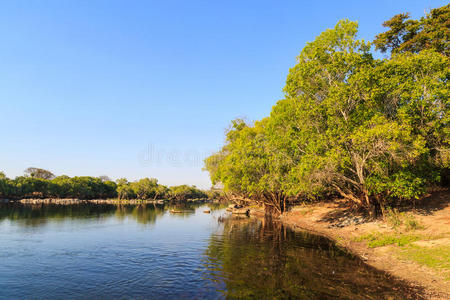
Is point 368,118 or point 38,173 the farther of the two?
point 38,173

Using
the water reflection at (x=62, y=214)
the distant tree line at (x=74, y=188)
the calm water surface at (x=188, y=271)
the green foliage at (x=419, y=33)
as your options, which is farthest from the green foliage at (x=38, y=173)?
the green foliage at (x=419, y=33)

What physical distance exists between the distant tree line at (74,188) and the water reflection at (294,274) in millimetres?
126439

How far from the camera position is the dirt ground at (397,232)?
12828mm

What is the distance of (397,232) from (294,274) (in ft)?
39.0

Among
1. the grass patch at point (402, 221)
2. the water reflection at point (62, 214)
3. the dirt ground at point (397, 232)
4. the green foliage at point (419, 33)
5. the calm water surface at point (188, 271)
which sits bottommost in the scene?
the water reflection at point (62, 214)

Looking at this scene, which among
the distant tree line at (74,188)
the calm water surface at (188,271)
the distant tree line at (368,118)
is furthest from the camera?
the distant tree line at (74,188)

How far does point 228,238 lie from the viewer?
1104 inches

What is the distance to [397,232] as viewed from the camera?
21141 millimetres

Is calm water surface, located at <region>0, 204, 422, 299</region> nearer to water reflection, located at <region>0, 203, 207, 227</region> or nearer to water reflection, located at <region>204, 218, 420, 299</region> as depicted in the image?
water reflection, located at <region>204, 218, 420, 299</region>

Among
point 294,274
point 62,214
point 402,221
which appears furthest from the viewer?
point 62,214

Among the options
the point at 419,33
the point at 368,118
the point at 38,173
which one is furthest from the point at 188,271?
the point at 38,173

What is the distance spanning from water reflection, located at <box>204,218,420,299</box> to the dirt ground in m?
0.99

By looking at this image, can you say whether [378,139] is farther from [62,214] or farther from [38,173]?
[38,173]

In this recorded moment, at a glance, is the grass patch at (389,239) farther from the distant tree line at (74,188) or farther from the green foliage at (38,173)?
the green foliage at (38,173)
